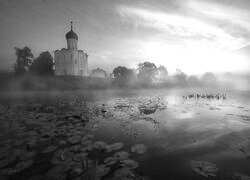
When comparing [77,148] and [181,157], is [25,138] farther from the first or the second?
[181,157]

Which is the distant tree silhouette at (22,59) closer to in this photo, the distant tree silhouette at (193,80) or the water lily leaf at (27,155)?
the water lily leaf at (27,155)

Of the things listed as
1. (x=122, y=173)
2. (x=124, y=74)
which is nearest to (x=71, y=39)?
(x=124, y=74)

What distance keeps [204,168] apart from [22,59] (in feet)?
219

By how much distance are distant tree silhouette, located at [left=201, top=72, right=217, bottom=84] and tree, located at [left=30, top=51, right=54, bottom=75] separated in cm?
11495

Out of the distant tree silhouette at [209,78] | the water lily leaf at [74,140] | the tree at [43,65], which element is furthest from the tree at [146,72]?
the water lily leaf at [74,140]

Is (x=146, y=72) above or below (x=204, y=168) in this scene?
above

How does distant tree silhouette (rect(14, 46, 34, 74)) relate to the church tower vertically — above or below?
below

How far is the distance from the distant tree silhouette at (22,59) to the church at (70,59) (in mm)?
10840

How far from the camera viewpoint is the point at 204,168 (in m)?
3.26

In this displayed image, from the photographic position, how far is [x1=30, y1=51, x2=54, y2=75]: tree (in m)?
48.8

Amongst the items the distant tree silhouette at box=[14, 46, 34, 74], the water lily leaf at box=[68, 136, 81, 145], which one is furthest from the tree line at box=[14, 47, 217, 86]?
the water lily leaf at box=[68, 136, 81, 145]

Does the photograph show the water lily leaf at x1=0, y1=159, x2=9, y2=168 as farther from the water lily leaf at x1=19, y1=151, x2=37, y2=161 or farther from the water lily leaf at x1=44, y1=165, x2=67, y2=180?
the water lily leaf at x1=44, y1=165, x2=67, y2=180

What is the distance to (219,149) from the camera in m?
4.48

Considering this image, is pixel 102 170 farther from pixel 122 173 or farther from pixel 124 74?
pixel 124 74
